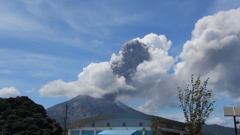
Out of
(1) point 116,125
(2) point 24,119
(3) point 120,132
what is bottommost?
(3) point 120,132

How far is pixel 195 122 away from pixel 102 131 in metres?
28.6

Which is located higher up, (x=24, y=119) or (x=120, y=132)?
(x=24, y=119)

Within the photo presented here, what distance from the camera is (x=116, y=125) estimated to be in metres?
47.1

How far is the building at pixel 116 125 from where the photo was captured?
4412 cm

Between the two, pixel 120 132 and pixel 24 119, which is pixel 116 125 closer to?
pixel 120 132

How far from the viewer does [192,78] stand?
2169 centimetres

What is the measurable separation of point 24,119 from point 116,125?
21297 millimetres

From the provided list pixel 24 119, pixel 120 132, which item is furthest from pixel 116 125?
pixel 24 119

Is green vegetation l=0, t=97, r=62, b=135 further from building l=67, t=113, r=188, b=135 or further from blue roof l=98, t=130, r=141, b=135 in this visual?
blue roof l=98, t=130, r=141, b=135

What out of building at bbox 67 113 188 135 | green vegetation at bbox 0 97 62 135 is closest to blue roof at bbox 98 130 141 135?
building at bbox 67 113 188 135

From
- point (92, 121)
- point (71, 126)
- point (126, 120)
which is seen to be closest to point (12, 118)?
point (71, 126)

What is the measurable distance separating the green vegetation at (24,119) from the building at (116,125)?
8.86 meters

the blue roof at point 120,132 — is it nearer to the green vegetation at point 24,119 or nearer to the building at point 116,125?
the building at point 116,125

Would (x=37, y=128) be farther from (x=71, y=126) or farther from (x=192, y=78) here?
(x=192, y=78)
